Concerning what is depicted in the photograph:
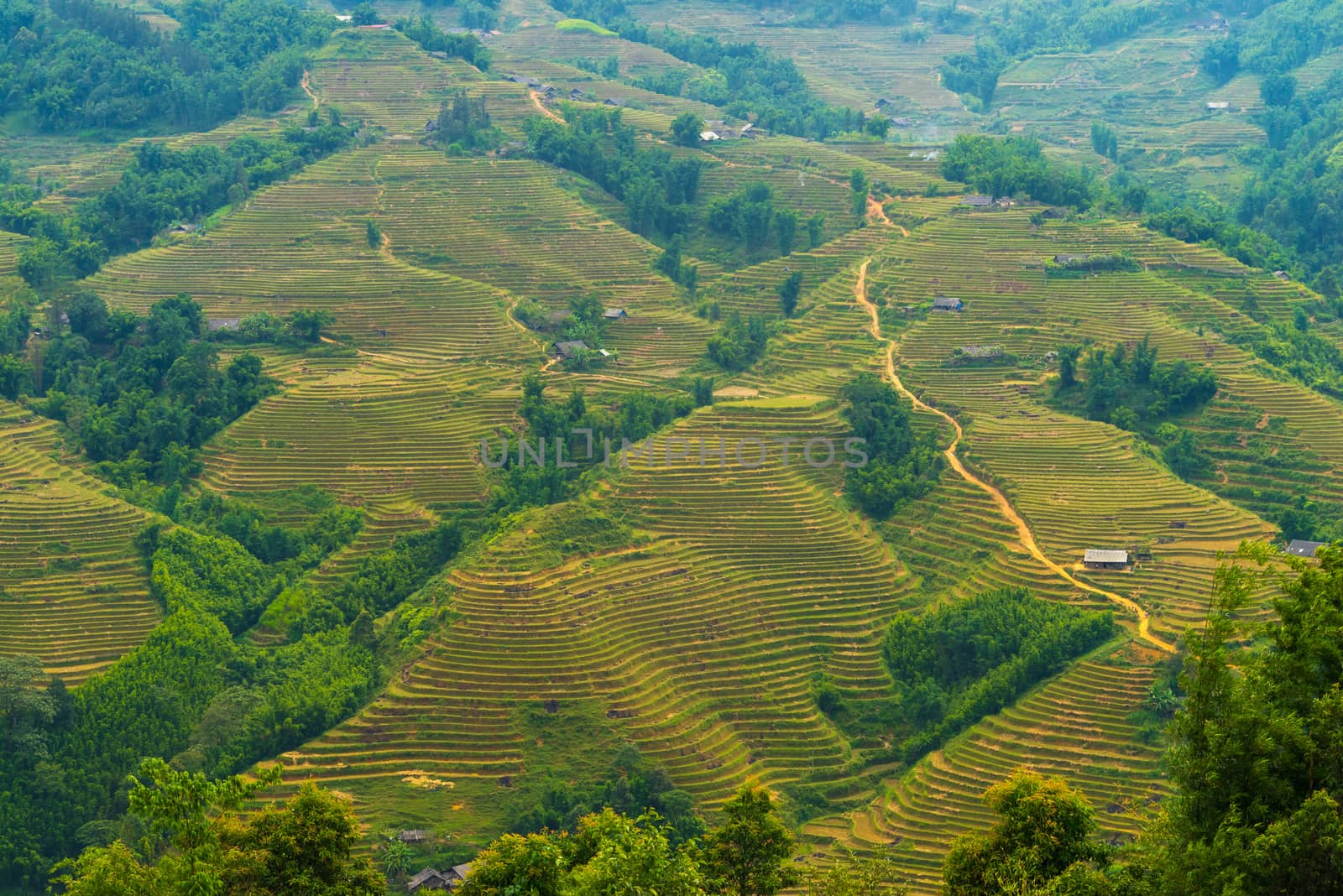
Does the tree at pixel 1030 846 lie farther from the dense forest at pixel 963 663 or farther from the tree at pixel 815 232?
the tree at pixel 815 232

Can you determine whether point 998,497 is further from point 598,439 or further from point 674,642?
point 598,439

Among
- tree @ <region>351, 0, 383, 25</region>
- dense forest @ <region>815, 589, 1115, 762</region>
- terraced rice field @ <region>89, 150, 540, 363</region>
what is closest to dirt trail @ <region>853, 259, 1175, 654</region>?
dense forest @ <region>815, 589, 1115, 762</region>

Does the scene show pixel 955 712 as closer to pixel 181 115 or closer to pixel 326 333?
pixel 326 333

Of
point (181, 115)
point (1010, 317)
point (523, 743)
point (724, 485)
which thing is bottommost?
point (523, 743)

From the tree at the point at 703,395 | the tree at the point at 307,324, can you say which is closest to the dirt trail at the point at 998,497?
the tree at the point at 703,395

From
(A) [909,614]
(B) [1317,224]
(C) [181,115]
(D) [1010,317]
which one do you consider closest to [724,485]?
(A) [909,614]

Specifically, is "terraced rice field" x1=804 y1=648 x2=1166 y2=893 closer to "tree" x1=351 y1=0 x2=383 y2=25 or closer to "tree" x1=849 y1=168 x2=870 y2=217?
"tree" x1=849 y1=168 x2=870 y2=217
